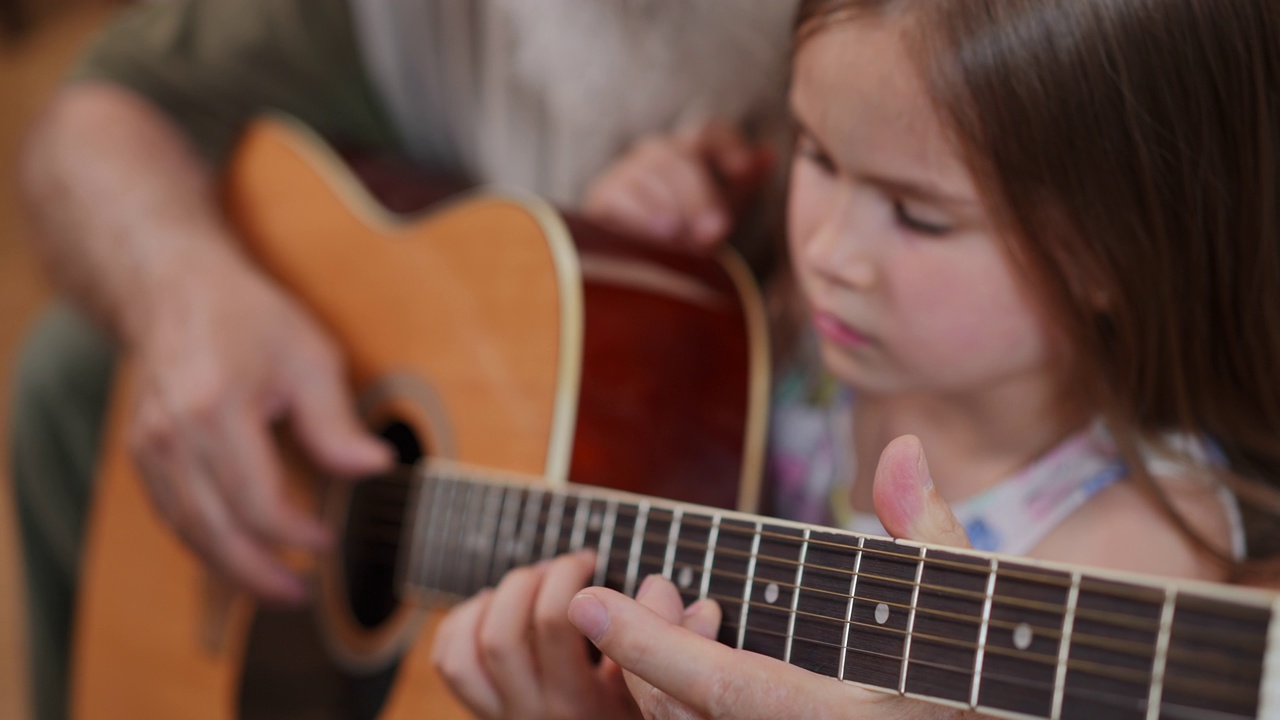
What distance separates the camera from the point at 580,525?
67 centimetres

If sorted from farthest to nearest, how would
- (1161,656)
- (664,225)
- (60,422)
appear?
(60,422) < (664,225) < (1161,656)

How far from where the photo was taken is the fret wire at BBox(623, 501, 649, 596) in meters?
0.62

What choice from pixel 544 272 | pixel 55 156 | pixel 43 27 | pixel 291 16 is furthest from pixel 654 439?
pixel 43 27

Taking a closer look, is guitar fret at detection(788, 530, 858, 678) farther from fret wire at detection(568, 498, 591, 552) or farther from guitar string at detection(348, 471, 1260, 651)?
fret wire at detection(568, 498, 591, 552)

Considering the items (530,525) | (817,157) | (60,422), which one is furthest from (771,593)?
(60,422)

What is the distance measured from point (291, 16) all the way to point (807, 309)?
70 cm

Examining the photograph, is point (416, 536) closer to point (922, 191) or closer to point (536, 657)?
point (536, 657)

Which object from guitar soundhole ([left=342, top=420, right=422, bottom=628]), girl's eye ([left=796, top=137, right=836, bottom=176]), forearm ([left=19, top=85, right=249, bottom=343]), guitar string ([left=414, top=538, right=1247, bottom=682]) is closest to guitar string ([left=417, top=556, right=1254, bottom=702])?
guitar string ([left=414, top=538, right=1247, bottom=682])

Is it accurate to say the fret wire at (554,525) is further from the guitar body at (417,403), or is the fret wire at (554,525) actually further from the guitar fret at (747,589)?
the guitar fret at (747,589)

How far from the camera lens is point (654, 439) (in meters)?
0.81

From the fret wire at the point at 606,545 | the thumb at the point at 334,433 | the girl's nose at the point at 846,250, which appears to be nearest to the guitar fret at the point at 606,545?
the fret wire at the point at 606,545

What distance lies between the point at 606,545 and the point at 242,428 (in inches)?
17.9

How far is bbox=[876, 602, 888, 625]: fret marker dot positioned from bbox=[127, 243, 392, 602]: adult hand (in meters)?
0.54

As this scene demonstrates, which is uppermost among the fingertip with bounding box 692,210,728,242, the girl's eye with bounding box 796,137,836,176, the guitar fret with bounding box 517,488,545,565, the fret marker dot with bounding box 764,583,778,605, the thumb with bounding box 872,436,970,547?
the girl's eye with bounding box 796,137,836,176
